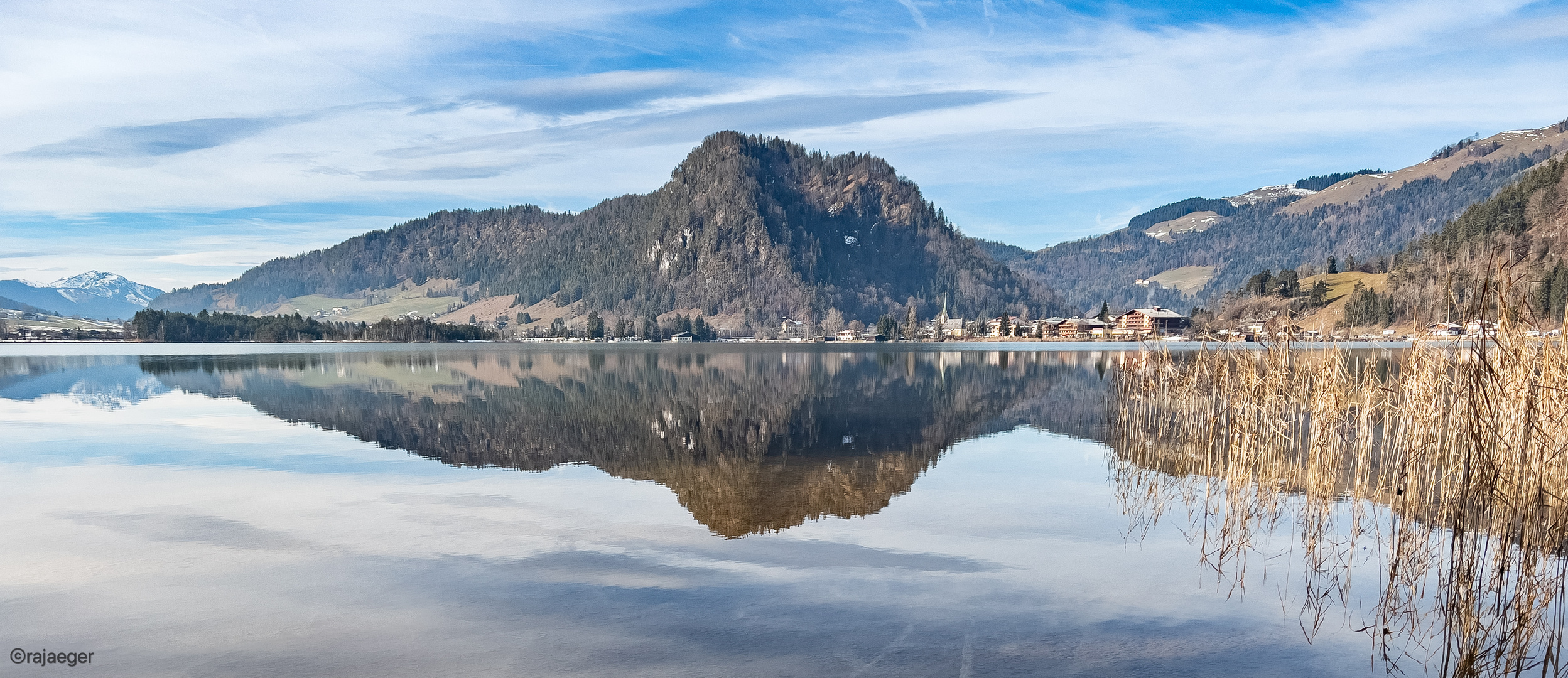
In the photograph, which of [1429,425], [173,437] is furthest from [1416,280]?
[173,437]

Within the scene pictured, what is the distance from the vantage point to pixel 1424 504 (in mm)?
16016

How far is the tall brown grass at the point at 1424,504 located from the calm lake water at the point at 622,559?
0.60 meters

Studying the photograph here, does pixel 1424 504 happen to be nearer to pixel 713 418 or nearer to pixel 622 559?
pixel 622 559

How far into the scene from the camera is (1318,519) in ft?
50.1

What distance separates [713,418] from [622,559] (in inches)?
800

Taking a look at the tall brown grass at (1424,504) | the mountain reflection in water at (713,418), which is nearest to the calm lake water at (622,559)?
the mountain reflection in water at (713,418)

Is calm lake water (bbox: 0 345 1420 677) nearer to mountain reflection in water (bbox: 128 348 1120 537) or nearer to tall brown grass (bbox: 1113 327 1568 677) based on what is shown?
mountain reflection in water (bbox: 128 348 1120 537)

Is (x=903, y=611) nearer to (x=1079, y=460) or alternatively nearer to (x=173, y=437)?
(x=1079, y=460)

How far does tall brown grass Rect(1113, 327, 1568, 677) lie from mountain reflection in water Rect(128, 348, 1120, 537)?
653 cm

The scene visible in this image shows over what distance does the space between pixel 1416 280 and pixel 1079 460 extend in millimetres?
153175

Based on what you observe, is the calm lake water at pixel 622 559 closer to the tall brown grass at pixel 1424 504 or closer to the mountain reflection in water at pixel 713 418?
the mountain reflection in water at pixel 713 418

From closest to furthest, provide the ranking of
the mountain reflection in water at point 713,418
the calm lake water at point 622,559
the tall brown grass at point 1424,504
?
the tall brown grass at point 1424,504 → the calm lake water at point 622,559 → the mountain reflection in water at point 713,418

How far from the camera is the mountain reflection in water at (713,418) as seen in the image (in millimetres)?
20312

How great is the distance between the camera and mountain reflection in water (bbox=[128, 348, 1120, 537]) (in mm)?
20312
